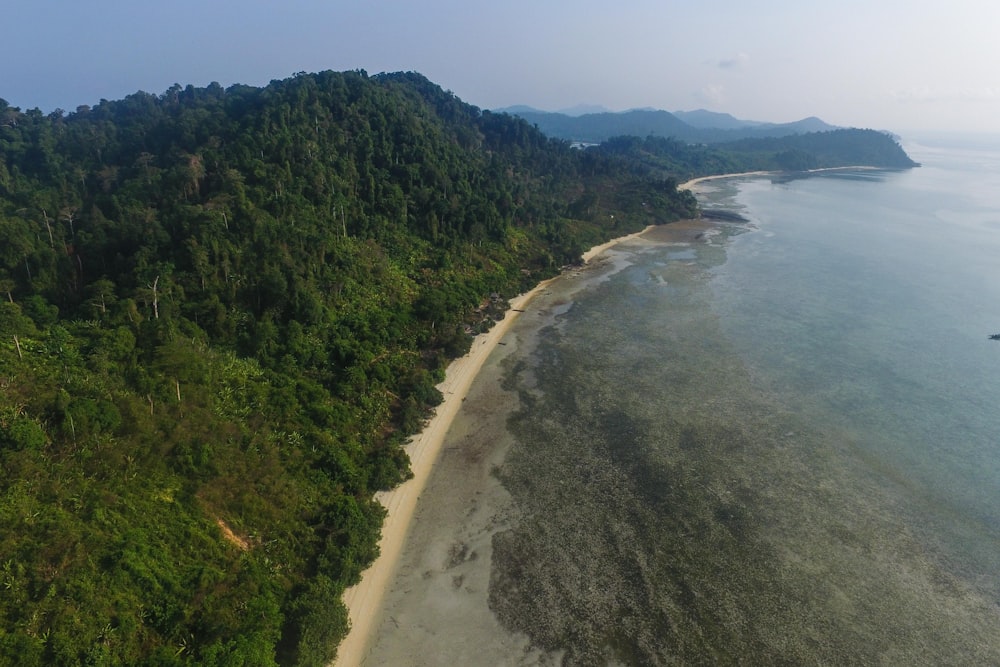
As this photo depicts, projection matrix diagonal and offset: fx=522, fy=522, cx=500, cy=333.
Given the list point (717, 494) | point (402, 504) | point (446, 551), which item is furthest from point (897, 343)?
point (402, 504)

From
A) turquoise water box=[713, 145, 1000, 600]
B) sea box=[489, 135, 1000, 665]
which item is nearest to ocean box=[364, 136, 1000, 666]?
sea box=[489, 135, 1000, 665]

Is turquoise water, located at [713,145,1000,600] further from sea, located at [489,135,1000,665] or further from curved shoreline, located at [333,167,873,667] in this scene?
curved shoreline, located at [333,167,873,667]

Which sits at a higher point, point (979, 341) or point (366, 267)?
point (366, 267)

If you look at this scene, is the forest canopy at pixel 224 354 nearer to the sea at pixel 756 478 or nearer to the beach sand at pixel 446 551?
the beach sand at pixel 446 551

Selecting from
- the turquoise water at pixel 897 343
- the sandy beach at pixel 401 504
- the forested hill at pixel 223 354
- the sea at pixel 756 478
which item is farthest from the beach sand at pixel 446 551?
the turquoise water at pixel 897 343

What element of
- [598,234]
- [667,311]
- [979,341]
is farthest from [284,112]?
[979,341]

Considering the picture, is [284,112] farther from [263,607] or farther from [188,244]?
[263,607]
